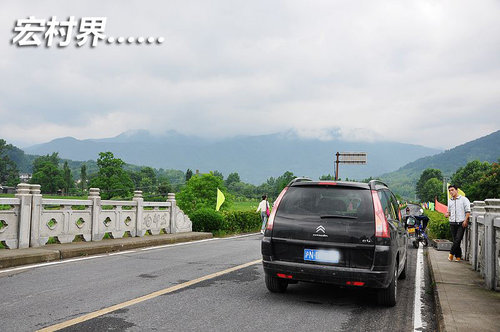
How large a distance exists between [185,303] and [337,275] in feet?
6.56

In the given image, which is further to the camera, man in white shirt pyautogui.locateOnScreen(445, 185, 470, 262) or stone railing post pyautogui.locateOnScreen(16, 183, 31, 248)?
man in white shirt pyautogui.locateOnScreen(445, 185, 470, 262)

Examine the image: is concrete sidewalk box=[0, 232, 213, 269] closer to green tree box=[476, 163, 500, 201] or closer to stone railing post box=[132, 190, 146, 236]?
stone railing post box=[132, 190, 146, 236]

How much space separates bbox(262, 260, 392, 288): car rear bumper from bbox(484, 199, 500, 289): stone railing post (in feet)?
8.35

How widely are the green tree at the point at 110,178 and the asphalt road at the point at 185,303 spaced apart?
253 ft

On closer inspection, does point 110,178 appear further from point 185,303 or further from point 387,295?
point 387,295

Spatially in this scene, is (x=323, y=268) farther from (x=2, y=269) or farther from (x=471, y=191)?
(x=471, y=191)

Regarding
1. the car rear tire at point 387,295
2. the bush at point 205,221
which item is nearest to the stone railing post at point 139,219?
the bush at point 205,221

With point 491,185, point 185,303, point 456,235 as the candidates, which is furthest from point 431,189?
point 185,303

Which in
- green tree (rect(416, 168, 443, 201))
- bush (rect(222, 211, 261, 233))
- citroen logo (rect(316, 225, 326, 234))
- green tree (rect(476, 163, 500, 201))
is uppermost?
green tree (rect(416, 168, 443, 201))

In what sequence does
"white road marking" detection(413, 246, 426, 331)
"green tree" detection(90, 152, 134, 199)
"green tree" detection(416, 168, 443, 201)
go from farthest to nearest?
"green tree" detection(416, 168, 443, 201)
"green tree" detection(90, 152, 134, 199)
"white road marking" detection(413, 246, 426, 331)

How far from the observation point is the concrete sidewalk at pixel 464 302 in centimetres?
507

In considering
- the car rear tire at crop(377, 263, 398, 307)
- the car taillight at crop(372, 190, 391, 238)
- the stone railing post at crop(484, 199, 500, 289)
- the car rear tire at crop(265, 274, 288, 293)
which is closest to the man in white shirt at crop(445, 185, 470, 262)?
the stone railing post at crop(484, 199, 500, 289)

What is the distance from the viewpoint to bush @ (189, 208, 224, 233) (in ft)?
63.0

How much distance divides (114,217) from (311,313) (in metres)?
9.30
